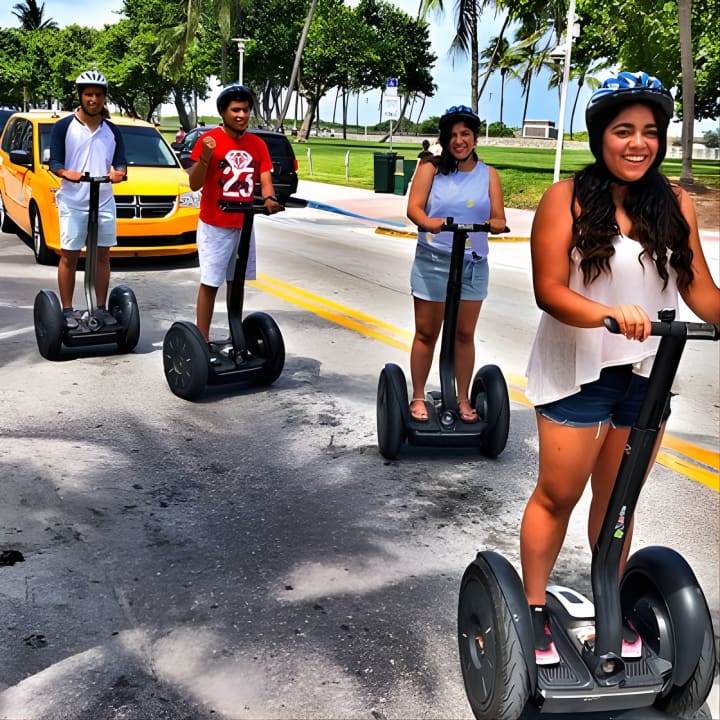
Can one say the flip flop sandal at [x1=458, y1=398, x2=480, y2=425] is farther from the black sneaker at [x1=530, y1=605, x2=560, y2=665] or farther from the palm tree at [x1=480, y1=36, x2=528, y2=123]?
the palm tree at [x1=480, y1=36, x2=528, y2=123]

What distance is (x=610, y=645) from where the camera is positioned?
2723 mm

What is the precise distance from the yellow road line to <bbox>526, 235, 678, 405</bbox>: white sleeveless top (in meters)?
2.59

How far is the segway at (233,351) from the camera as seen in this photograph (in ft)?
19.9

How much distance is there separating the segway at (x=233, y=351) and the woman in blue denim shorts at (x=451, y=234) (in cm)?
131

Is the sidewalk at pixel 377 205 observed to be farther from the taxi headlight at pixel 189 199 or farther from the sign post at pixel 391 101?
the taxi headlight at pixel 189 199

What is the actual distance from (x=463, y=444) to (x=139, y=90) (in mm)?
84731

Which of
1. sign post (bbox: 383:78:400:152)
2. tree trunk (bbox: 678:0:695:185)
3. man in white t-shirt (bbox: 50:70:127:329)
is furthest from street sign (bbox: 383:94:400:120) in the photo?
man in white t-shirt (bbox: 50:70:127:329)

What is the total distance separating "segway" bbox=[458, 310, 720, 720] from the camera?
107 inches

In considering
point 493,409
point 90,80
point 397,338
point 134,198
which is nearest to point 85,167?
point 90,80

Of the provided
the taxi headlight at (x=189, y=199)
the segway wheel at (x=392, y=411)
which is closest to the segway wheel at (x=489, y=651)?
the segway wheel at (x=392, y=411)

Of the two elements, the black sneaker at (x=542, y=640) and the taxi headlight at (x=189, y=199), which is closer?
the black sneaker at (x=542, y=640)

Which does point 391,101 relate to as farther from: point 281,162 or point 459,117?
point 459,117

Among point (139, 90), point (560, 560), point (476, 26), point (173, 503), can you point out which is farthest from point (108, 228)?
point (139, 90)

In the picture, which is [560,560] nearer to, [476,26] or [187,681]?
[187,681]
